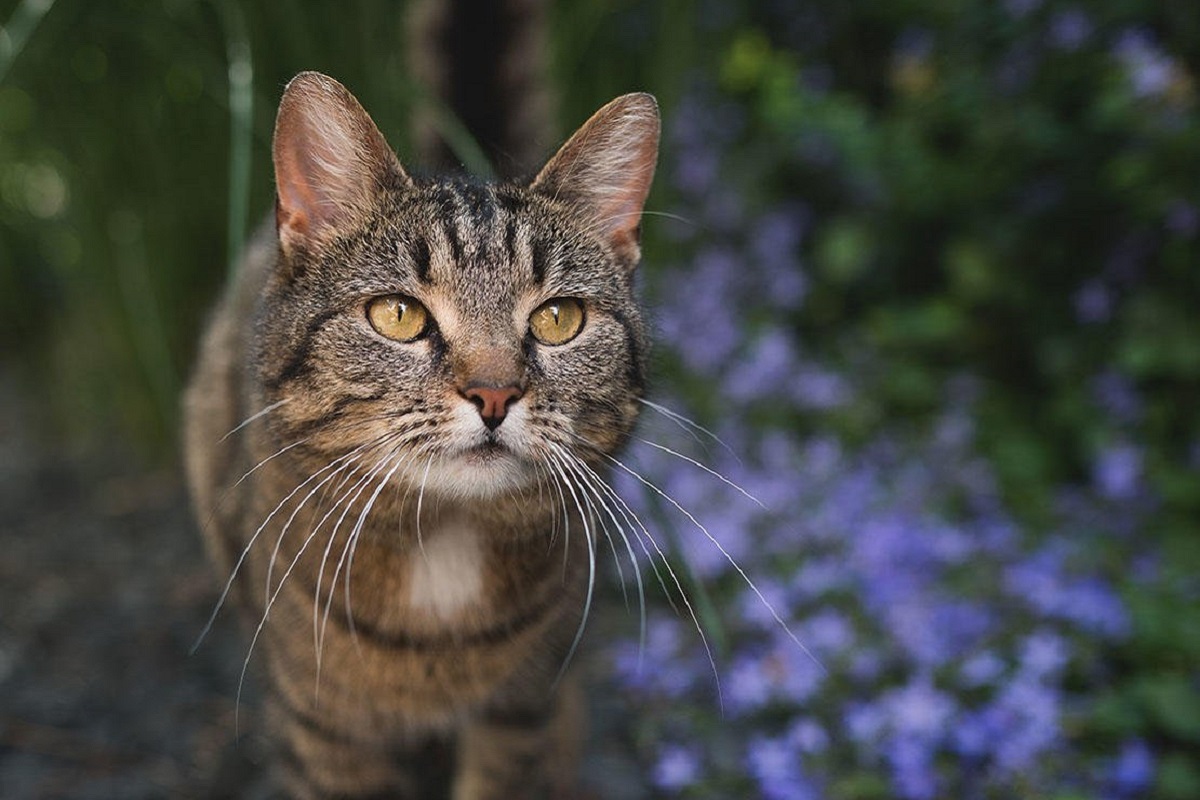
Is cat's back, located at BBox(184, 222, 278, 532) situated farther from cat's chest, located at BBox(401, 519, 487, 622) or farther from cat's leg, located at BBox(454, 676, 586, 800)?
cat's leg, located at BBox(454, 676, 586, 800)

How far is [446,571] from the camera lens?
1223 mm

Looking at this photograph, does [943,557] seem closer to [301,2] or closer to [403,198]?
[403,198]

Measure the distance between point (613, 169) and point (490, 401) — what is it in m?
0.37

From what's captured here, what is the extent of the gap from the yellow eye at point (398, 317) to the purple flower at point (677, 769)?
2.51 ft

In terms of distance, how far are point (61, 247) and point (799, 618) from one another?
201cm

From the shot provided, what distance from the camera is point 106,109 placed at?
7.62 feet

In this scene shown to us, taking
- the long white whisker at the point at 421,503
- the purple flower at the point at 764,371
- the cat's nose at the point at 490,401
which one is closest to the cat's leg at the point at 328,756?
the long white whisker at the point at 421,503

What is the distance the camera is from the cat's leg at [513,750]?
1.44 meters

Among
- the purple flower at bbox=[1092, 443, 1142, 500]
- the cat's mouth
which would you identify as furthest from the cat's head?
the purple flower at bbox=[1092, 443, 1142, 500]

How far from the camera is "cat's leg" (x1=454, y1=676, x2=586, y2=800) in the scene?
1.44 metres

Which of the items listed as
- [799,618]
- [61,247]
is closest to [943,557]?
[799,618]

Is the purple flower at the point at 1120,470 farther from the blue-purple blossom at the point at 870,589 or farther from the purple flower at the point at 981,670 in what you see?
the purple flower at the point at 981,670

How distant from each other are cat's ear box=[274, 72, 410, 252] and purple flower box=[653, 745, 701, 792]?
874mm

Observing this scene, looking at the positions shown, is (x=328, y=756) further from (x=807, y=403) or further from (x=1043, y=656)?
(x=807, y=403)
